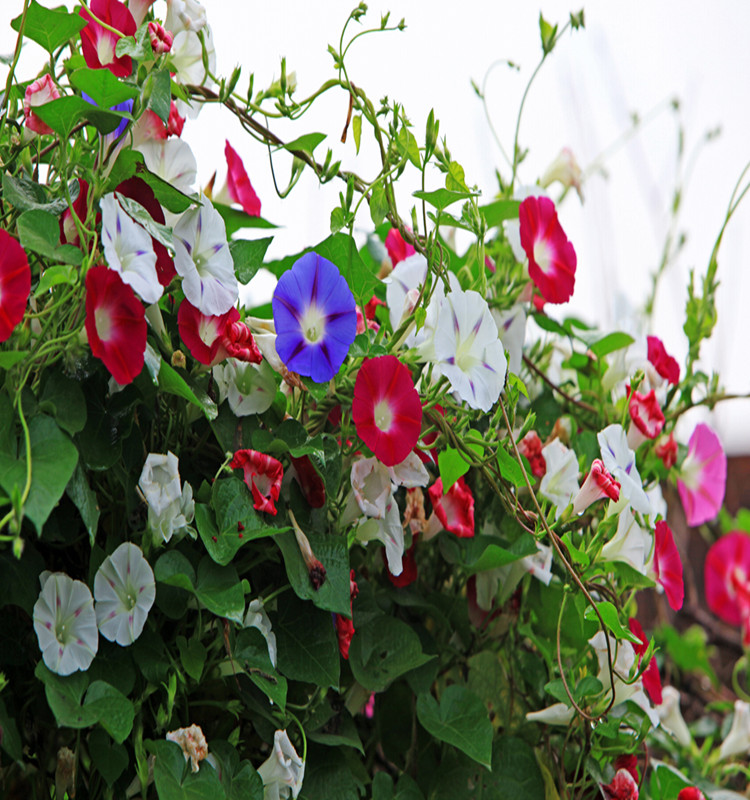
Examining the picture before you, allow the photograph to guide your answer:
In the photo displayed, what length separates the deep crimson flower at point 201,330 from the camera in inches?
18.4

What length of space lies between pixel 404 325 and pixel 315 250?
0.10 metres

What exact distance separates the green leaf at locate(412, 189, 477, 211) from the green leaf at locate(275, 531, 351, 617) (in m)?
0.22

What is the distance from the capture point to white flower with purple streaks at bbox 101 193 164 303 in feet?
1.30

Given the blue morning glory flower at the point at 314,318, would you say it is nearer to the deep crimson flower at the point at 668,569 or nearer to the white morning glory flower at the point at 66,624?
the white morning glory flower at the point at 66,624

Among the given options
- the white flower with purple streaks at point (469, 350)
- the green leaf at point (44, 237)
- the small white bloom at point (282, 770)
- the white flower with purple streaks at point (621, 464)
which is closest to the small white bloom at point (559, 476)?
the white flower with purple streaks at point (621, 464)

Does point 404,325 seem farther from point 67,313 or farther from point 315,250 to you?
point 67,313

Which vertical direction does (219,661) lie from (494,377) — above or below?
below

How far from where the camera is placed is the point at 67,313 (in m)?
0.43

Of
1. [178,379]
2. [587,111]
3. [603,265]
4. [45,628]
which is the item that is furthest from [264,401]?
[587,111]

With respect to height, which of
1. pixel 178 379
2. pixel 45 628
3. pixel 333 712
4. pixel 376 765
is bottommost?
pixel 376 765

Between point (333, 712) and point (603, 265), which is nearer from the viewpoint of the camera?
point (333, 712)

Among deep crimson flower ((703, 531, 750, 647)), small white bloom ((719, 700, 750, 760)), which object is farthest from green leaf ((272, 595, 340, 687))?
deep crimson flower ((703, 531, 750, 647))

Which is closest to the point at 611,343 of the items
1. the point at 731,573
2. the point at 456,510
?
the point at 456,510

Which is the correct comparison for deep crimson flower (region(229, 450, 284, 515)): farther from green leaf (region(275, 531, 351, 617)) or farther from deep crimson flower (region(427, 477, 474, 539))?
deep crimson flower (region(427, 477, 474, 539))
